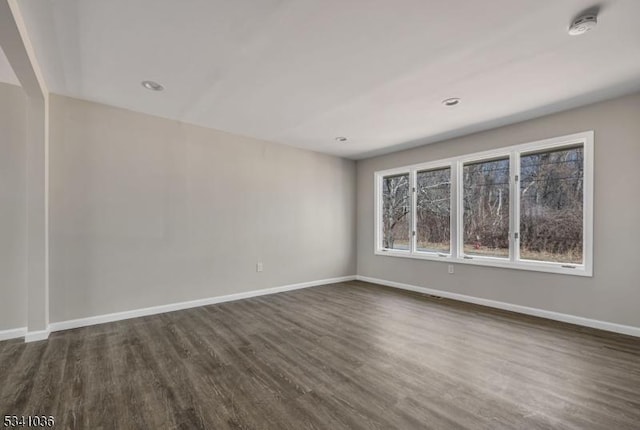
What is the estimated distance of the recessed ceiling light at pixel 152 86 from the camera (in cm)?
281

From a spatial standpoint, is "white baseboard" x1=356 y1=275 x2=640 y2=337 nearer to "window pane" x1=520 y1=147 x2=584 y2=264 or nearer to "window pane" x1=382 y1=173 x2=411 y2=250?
"window pane" x1=520 y1=147 x2=584 y2=264

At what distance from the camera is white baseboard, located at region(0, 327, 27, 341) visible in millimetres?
2807

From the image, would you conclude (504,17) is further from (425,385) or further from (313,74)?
(425,385)

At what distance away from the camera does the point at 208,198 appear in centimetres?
411

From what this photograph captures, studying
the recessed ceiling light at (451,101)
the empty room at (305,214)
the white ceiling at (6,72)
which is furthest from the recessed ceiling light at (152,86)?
the recessed ceiling light at (451,101)

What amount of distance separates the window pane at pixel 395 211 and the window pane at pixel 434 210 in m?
0.25

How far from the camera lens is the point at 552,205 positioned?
3588mm

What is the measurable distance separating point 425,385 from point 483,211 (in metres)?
2.99

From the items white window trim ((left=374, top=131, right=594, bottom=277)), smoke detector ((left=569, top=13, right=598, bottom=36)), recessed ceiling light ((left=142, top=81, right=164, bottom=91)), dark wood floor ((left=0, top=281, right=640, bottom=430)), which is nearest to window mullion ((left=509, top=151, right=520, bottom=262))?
white window trim ((left=374, top=131, right=594, bottom=277))

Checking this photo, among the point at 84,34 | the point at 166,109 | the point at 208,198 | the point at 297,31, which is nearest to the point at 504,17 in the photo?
the point at 297,31

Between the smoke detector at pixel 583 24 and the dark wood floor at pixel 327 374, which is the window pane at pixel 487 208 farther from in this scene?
the smoke detector at pixel 583 24

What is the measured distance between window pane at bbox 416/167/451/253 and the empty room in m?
0.03

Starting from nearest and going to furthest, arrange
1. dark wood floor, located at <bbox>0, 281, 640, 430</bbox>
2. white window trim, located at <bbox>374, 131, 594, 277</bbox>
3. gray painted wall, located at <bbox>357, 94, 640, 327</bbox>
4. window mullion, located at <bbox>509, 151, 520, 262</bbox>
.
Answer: dark wood floor, located at <bbox>0, 281, 640, 430</bbox>, gray painted wall, located at <bbox>357, 94, 640, 327</bbox>, white window trim, located at <bbox>374, 131, 594, 277</bbox>, window mullion, located at <bbox>509, 151, 520, 262</bbox>

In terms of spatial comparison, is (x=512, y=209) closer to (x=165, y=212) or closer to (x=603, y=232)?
(x=603, y=232)
